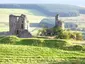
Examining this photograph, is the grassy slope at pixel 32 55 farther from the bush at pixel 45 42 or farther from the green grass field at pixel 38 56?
the bush at pixel 45 42

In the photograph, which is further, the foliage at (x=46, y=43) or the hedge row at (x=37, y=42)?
the hedge row at (x=37, y=42)

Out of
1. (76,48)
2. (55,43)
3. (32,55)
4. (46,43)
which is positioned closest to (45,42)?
(46,43)

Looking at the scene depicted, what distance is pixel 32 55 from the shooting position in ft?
107

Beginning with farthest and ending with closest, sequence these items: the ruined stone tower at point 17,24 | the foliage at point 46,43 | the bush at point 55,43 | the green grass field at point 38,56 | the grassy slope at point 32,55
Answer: the ruined stone tower at point 17,24
the foliage at point 46,43
the bush at point 55,43
the grassy slope at point 32,55
the green grass field at point 38,56

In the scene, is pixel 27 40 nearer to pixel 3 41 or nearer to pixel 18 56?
pixel 3 41

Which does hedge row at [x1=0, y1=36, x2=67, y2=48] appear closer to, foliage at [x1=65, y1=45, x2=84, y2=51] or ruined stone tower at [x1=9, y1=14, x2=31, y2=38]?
foliage at [x1=65, y1=45, x2=84, y2=51]

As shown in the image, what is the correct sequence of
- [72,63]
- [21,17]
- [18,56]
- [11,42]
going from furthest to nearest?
1. [21,17]
2. [11,42]
3. [18,56]
4. [72,63]

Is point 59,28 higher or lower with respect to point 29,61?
lower

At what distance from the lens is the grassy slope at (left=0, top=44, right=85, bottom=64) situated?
3038 cm

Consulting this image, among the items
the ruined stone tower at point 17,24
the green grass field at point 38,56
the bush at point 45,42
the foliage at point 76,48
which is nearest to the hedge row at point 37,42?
the bush at point 45,42

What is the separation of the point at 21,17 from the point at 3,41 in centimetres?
2834

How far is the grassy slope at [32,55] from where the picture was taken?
3038cm

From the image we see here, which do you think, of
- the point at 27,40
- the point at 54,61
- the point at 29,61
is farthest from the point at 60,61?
the point at 27,40

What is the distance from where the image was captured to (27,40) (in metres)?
42.8
